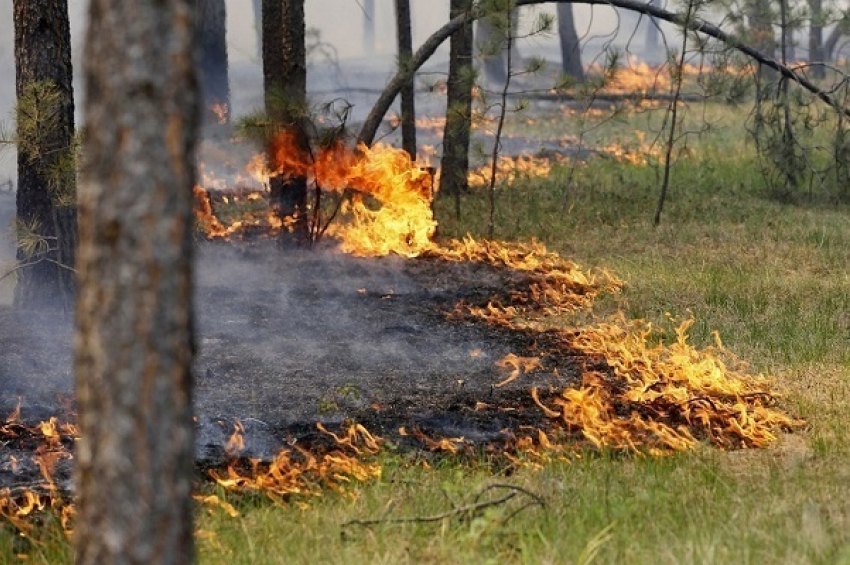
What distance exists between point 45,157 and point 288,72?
3408 millimetres

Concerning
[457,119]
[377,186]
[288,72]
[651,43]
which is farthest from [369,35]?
[377,186]

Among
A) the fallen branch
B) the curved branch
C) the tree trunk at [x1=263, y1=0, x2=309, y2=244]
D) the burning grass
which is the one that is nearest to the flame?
the burning grass

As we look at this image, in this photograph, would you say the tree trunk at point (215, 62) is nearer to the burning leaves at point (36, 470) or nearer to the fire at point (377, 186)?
the fire at point (377, 186)

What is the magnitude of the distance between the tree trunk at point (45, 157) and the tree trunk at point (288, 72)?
107 inches

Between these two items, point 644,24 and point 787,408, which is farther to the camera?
point 644,24

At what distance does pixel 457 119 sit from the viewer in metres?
12.0

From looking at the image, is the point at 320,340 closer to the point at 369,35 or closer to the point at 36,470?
the point at 36,470

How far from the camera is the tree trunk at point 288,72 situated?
430 inches

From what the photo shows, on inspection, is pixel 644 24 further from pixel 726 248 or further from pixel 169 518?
pixel 169 518

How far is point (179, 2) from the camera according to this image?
8.98ft

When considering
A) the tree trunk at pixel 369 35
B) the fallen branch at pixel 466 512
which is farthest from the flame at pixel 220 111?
the tree trunk at pixel 369 35

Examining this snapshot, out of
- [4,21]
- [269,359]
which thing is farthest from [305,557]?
[4,21]

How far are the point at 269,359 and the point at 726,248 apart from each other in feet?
19.1

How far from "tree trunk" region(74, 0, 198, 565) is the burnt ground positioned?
277cm
